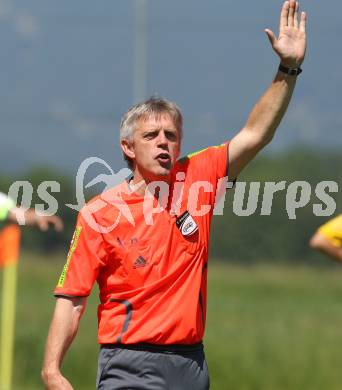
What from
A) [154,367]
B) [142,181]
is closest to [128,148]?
[142,181]

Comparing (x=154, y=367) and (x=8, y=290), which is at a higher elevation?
(x=8, y=290)

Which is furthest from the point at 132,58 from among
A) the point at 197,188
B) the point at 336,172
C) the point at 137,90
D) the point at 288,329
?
the point at 197,188

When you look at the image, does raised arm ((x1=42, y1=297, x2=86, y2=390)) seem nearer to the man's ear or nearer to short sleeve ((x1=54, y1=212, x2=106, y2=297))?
short sleeve ((x1=54, y1=212, x2=106, y2=297))

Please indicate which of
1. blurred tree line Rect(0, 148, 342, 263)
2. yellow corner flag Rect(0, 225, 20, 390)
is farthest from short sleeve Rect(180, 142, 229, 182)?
blurred tree line Rect(0, 148, 342, 263)

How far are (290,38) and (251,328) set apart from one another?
315 inches

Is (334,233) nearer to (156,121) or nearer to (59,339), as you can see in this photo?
(156,121)

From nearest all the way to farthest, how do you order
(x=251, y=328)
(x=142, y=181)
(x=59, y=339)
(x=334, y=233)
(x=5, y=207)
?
(x=59, y=339) → (x=142, y=181) → (x=334, y=233) → (x=5, y=207) → (x=251, y=328)

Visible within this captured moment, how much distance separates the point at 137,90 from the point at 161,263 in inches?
391

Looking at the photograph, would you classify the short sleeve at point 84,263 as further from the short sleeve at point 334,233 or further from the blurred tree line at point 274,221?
the blurred tree line at point 274,221

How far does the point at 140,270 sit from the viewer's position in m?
4.79

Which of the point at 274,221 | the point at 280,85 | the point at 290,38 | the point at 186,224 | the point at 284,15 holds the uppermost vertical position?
the point at 274,221

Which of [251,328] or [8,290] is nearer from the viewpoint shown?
[8,290]

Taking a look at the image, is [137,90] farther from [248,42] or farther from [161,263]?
[161,263]

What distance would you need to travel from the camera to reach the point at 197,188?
16.4 ft
